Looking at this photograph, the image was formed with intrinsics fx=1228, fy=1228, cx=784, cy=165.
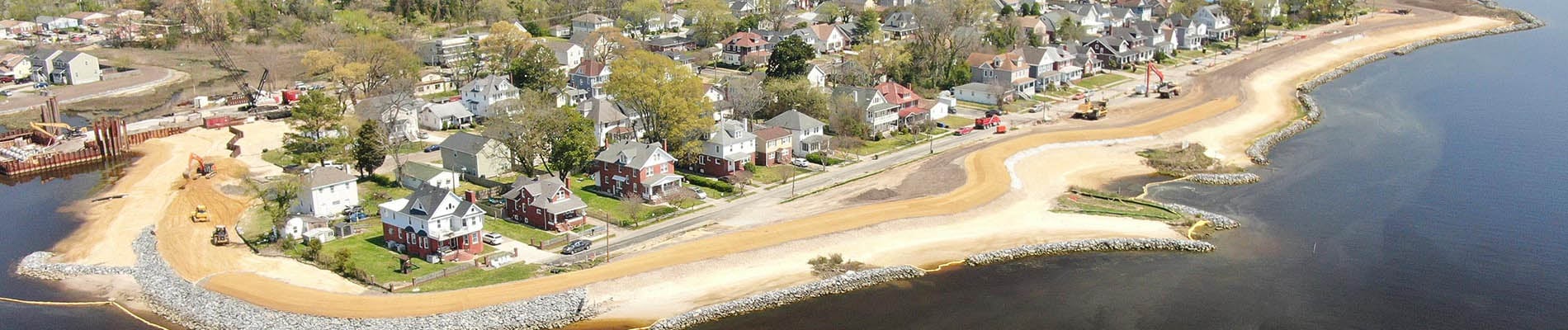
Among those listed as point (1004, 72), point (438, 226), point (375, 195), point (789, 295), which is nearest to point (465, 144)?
point (375, 195)

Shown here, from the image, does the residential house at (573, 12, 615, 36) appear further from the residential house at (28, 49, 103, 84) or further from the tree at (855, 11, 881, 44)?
the residential house at (28, 49, 103, 84)

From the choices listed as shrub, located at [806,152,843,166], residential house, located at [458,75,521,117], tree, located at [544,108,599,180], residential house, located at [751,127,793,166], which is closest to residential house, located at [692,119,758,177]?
residential house, located at [751,127,793,166]

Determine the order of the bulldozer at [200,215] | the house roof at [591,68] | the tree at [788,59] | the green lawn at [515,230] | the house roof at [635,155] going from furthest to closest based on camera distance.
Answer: the house roof at [591,68] < the tree at [788,59] < the house roof at [635,155] < the bulldozer at [200,215] < the green lawn at [515,230]

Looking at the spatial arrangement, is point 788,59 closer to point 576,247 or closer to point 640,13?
point 576,247

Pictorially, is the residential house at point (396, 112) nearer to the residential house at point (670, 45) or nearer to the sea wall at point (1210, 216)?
the residential house at point (670, 45)

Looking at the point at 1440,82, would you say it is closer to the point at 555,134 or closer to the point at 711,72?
the point at 711,72

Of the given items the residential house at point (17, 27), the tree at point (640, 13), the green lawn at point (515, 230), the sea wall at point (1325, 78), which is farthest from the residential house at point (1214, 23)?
the residential house at point (17, 27)
